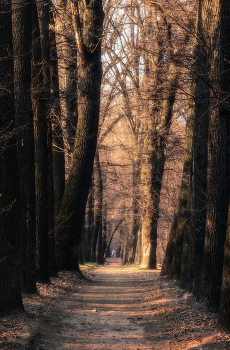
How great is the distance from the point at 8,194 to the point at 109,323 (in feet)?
11.6

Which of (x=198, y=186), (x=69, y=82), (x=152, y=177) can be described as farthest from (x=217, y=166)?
(x=152, y=177)

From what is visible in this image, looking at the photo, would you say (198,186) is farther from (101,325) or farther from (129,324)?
(101,325)

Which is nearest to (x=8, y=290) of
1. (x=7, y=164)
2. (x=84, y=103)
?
(x=7, y=164)

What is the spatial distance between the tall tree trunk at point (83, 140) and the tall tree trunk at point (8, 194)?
23.4 ft

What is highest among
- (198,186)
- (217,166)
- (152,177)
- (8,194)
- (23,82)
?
(23,82)

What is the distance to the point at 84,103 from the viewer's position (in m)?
15.3

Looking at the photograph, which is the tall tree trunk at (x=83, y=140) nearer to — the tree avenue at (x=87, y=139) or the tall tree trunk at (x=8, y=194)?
the tree avenue at (x=87, y=139)

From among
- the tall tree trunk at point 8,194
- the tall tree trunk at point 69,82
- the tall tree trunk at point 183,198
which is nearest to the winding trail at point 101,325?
the tall tree trunk at point 8,194

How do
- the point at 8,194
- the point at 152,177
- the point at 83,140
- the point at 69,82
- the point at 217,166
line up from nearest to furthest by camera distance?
the point at 8,194 < the point at 217,166 < the point at 83,140 < the point at 69,82 < the point at 152,177

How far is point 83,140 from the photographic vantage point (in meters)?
15.1

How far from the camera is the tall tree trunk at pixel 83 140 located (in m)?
14.8

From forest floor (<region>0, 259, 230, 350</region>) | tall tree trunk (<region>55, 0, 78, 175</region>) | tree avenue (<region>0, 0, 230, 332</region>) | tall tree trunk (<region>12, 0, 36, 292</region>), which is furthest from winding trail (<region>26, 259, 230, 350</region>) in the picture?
tall tree trunk (<region>55, 0, 78, 175</region>)

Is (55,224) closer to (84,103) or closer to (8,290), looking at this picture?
(84,103)

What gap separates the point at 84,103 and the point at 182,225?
5.83 meters
